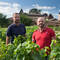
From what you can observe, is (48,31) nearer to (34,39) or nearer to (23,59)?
(34,39)

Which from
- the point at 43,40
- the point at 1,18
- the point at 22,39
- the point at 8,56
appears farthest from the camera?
the point at 1,18

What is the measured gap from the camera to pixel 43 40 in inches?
101

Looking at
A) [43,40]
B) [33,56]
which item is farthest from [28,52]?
[43,40]

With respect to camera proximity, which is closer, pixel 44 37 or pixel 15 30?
pixel 44 37

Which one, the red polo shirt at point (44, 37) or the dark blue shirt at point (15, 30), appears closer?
the red polo shirt at point (44, 37)

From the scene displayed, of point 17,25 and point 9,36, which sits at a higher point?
point 17,25

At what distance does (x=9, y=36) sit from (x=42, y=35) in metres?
1.09

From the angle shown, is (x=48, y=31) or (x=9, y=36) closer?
(x=48, y=31)

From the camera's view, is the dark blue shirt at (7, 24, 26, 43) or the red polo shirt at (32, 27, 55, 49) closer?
the red polo shirt at (32, 27, 55, 49)

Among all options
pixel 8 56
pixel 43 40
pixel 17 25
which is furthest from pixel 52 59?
pixel 17 25

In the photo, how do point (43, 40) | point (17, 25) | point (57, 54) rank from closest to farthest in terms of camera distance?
point (57, 54) < point (43, 40) < point (17, 25)

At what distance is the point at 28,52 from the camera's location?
1.47m

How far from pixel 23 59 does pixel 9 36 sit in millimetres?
2053

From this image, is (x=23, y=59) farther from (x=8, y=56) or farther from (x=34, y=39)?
(x=34, y=39)
